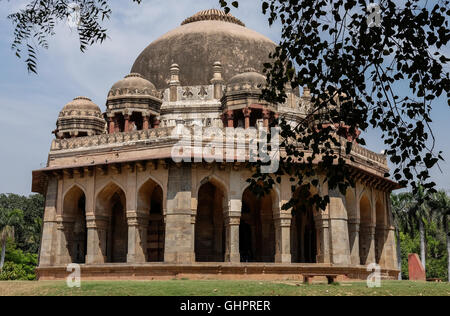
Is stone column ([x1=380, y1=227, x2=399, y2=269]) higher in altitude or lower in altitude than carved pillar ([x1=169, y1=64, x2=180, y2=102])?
lower

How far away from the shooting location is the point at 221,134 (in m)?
20.2

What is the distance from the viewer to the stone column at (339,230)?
792 inches

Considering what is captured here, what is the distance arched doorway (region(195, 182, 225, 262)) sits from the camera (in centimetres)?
2120

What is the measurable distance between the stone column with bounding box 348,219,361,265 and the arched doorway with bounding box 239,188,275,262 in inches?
113

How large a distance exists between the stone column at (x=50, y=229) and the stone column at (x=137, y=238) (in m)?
3.19

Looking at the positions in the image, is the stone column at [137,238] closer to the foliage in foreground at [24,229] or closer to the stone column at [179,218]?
the stone column at [179,218]

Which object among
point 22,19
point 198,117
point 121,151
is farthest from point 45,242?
point 22,19

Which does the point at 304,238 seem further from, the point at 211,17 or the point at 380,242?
the point at 211,17

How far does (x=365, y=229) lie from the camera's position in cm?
2372

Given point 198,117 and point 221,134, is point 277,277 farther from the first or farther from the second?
point 198,117

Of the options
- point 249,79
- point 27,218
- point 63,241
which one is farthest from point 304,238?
point 27,218

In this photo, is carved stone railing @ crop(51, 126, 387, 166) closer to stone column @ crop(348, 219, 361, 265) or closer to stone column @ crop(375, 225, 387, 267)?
stone column @ crop(348, 219, 361, 265)

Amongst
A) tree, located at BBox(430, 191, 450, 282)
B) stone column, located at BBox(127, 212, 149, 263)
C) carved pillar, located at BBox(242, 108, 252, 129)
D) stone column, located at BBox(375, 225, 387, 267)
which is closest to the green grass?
stone column, located at BBox(127, 212, 149, 263)

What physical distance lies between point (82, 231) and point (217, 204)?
5435mm
